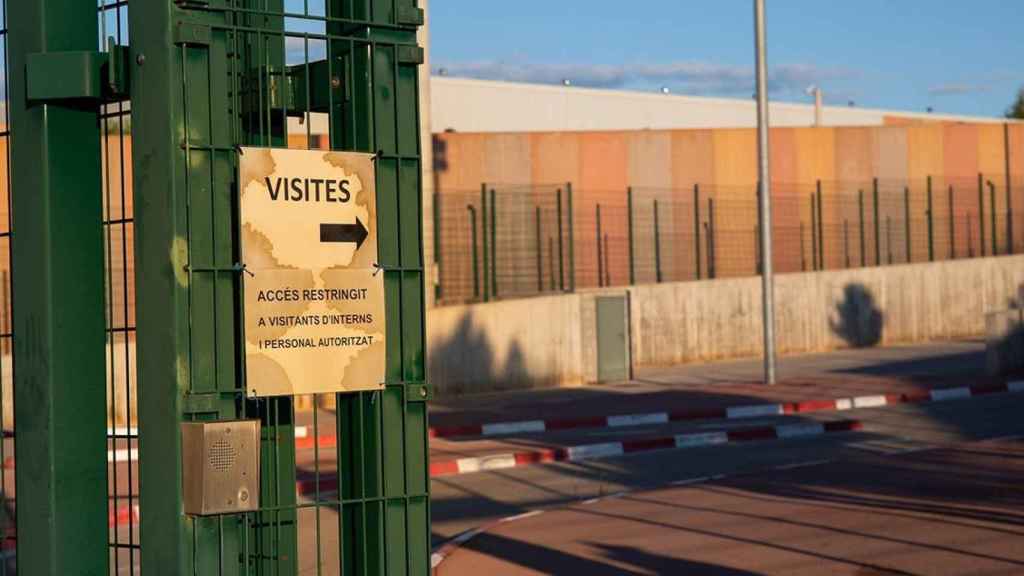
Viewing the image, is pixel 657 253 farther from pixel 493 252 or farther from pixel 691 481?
pixel 691 481

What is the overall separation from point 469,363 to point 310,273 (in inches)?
816

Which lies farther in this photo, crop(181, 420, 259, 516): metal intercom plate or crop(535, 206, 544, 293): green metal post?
crop(535, 206, 544, 293): green metal post

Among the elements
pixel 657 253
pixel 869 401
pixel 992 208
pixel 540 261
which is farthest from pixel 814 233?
pixel 869 401

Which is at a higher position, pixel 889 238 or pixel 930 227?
pixel 930 227

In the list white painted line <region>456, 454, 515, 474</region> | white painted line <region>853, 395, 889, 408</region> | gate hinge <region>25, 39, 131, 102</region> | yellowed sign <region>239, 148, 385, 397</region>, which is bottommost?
white painted line <region>456, 454, 515, 474</region>

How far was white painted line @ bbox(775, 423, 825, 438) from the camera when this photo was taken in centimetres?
1795

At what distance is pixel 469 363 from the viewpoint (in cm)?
2541

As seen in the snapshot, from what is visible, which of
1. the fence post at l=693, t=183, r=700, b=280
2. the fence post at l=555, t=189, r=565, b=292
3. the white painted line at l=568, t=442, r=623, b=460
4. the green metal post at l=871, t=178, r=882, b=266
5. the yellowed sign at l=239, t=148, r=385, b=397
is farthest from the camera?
the green metal post at l=871, t=178, r=882, b=266

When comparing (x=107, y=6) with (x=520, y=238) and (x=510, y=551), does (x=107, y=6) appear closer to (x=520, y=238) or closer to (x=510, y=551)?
(x=510, y=551)

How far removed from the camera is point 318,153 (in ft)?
15.5

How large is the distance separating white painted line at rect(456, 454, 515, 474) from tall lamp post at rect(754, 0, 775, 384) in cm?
874

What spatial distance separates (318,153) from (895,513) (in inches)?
289

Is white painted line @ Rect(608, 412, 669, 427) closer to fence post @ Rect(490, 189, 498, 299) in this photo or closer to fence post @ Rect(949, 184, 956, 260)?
fence post @ Rect(490, 189, 498, 299)

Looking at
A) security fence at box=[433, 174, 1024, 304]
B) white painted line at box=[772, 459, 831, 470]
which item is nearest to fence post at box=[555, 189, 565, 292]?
security fence at box=[433, 174, 1024, 304]
